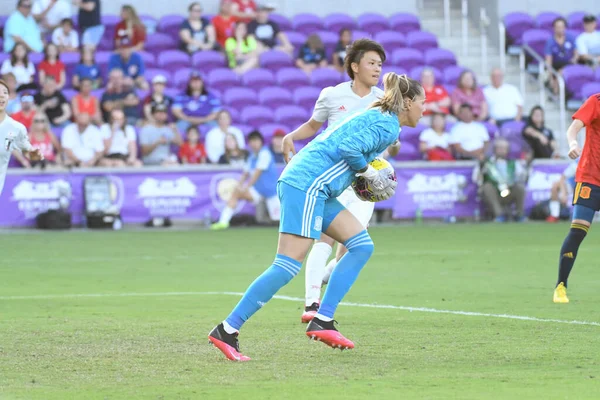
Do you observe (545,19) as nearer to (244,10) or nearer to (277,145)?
(244,10)

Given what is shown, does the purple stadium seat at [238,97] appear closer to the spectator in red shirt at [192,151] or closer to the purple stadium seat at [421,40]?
the spectator in red shirt at [192,151]

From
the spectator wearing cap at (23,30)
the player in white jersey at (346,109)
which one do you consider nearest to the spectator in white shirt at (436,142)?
the spectator wearing cap at (23,30)

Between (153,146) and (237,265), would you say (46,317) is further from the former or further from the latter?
(153,146)

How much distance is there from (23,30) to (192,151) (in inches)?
186

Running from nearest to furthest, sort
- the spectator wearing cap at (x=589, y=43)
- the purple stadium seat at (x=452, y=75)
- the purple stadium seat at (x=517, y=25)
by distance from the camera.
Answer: the purple stadium seat at (x=452, y=75)
the spectator wearing cap at (x=589, y=43)
the purple stadium seat at (x=517, y=25)

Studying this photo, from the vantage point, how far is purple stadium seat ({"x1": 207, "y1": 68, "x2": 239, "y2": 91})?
2545cm

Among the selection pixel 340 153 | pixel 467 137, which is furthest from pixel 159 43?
pixel 340 153

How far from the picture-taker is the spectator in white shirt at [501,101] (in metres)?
25.9

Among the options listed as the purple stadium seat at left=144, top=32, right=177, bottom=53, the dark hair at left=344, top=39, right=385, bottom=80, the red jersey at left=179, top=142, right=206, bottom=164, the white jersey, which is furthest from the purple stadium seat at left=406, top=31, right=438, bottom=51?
the dark hair at left=344, top=39, right=385, bottom=80

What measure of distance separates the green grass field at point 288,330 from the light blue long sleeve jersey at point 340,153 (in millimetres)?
1137

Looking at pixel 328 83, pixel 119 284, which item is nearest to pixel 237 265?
pixel 119 284

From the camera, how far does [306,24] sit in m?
27.9

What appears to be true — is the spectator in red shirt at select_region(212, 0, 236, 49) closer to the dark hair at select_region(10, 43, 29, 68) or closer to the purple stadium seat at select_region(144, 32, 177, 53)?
the purple stadium seat at select_region(144, 32, 177, 53)

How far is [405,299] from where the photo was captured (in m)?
11.2
